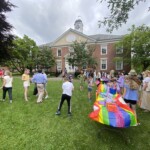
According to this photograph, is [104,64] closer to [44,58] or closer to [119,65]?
[119,65]

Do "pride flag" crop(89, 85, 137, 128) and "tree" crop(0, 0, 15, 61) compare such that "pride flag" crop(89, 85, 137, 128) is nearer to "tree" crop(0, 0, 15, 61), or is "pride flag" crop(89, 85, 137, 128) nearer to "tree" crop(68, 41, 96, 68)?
"tree" crop(68, 41, 96, 68)

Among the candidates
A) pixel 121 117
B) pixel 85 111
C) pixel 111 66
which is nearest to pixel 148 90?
pixel 85 111

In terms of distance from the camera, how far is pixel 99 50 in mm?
34188

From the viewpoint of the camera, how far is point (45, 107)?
24.4 feet

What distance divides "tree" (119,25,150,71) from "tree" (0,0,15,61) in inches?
793

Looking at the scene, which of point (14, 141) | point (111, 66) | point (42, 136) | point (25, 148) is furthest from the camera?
point (111, 66)

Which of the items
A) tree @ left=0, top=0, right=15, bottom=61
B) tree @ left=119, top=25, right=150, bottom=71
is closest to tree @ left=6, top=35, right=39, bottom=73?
tree @ left=0, top=0, right=15, bottom=61

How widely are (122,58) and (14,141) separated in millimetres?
28549

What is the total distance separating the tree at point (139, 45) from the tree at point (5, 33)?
66.1 feet

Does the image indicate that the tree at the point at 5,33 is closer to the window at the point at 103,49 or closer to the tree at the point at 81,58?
the tree at the point at 81,58

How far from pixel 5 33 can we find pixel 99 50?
19084 millimetres

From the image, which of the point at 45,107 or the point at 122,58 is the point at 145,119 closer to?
the point at 45,107

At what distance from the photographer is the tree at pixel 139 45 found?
1019 inches

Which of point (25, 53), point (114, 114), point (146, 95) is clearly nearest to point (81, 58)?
point (25, 53)
